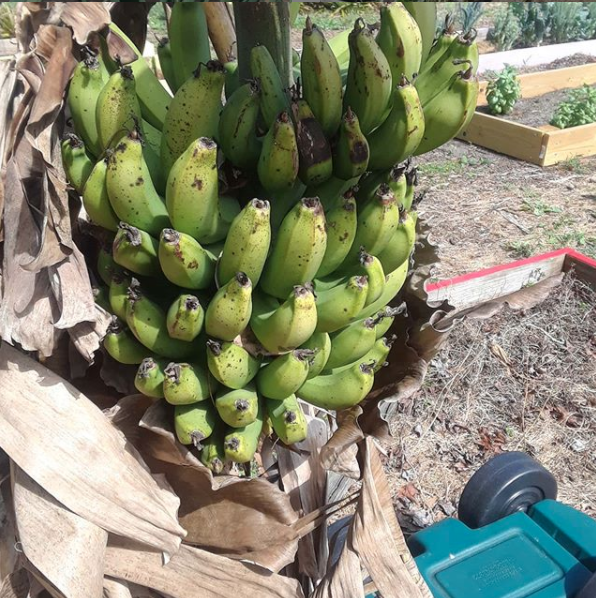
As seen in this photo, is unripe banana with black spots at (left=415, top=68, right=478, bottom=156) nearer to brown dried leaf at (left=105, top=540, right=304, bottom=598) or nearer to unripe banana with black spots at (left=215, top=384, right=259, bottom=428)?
unripe banana with black spots at (left=215, top=384, right=259, bottom=428)

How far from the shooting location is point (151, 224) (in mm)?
834

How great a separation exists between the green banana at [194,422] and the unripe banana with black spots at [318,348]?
0.50 ft

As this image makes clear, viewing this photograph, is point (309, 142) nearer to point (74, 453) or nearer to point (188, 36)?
point (188, 36)

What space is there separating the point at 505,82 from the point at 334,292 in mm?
5484

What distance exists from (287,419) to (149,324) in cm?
23

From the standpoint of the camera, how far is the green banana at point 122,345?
878 mm

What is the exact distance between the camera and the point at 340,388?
36.8 inches

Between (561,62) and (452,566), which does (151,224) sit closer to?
(452,566)

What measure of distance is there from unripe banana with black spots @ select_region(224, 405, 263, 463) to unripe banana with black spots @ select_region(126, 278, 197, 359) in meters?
0.14

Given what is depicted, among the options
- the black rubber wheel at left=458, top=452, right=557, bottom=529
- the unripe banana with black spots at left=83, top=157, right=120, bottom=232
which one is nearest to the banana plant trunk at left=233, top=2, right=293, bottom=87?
the unripe banana with black spots at left=83, top=157, right=120, bottom=232

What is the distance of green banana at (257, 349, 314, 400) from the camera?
2.78 feet

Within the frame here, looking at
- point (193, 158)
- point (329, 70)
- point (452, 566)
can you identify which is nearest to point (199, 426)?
point (193, 158)

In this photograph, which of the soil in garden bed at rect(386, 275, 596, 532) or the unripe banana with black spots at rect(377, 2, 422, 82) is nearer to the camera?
the unripe banana with black spots at rect(377, 2, 422, 82)

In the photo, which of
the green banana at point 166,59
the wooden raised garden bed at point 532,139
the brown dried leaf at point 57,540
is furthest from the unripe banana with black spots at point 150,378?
the wooden raised garden bed at point 532,139
